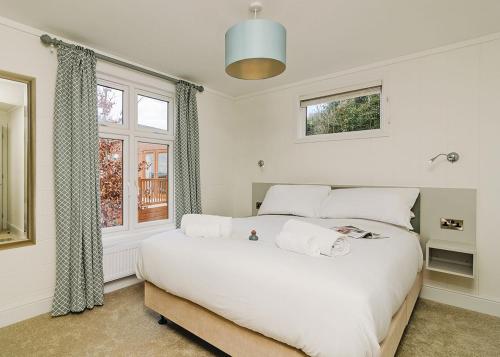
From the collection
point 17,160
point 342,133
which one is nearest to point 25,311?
point 17,160

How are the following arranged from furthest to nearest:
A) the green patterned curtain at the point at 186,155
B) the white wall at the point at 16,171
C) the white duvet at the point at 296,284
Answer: the green patterned curtain at the point at 186,155 < the white wall at the point at 16,171 < the white duvet at the point at 296,284

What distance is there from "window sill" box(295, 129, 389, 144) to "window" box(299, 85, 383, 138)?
0.01m

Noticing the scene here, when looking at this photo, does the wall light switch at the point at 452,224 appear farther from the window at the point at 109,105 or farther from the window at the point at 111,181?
the window at the point at 109,105

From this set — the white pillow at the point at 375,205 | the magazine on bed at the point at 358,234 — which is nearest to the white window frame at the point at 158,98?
the white pillow at the point at 375,205

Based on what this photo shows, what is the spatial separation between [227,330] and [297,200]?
1676 mm

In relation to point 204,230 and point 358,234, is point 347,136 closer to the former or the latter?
point 358,234

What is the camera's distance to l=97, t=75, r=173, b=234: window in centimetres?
286

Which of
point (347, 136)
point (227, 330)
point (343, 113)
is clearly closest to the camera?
point (227, 330)

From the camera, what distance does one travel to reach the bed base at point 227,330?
54.7 inches

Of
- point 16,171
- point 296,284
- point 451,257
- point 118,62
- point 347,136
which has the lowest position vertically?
point 451,257

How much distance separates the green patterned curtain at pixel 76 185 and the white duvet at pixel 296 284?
791 millimetres

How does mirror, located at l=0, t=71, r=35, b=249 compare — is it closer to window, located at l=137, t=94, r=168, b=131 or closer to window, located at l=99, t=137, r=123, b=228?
window, located at l=99, t=137, r=123, b=228

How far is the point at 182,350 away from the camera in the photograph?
183 cm

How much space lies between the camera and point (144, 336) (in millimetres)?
1986
